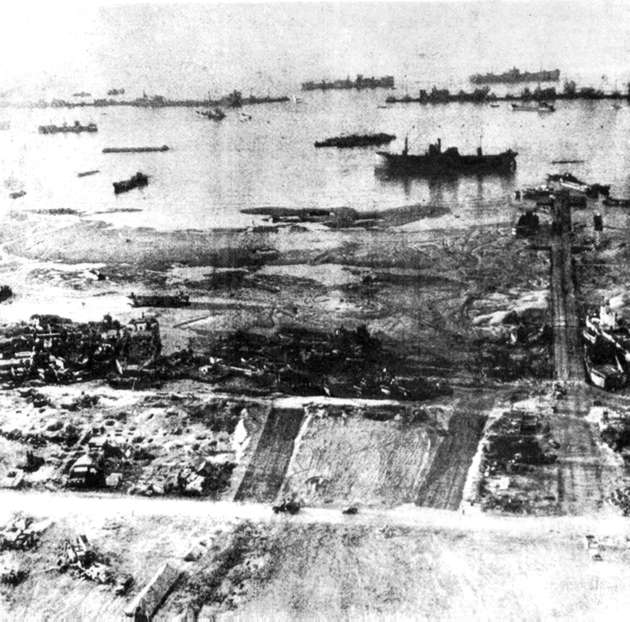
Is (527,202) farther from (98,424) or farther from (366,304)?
(98,424)

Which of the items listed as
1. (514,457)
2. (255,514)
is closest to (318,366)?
(255,514)

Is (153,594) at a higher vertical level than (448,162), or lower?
lower

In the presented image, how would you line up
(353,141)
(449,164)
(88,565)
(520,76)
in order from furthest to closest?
(520,76), (353,141), (449,164), (88,565)

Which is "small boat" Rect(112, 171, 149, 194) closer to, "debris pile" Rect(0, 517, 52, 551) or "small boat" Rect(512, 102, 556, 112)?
"debris pile" Rect(0, 517, 52, 551)

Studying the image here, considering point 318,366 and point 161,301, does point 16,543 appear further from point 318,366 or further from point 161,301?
point 161,301

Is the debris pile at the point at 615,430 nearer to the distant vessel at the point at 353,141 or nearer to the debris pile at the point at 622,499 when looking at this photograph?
the debris pile at the point at 622,499

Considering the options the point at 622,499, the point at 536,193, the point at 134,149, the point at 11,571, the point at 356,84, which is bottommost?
the point at 11,571
